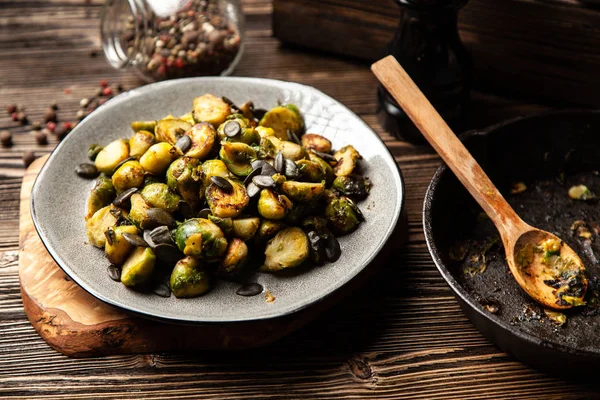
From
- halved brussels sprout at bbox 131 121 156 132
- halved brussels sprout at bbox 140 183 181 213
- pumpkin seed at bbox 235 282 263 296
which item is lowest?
pumpkin seed at bbox 235 282 263 296

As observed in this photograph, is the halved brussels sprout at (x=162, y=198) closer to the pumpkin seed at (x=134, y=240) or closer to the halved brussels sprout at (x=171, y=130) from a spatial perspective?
the pumpkin seed at (x=134, y=240)

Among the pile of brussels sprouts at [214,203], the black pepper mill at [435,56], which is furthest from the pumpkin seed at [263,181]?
the black pepper mill at [435,56]

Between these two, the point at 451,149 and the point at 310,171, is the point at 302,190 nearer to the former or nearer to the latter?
the point at 310,171

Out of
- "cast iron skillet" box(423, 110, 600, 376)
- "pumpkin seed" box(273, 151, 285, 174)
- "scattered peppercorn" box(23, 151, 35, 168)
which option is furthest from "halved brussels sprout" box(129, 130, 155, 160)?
"cast iron skillet" box(423, 110, 600, 376)

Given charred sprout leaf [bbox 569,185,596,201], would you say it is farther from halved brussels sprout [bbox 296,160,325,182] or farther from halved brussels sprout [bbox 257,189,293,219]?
halved brussels sprout [bbox 257,189,293,219]

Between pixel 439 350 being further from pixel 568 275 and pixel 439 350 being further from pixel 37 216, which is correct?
pixel 37 216

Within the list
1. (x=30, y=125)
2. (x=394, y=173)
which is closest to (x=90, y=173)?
(x=30, y=125)
